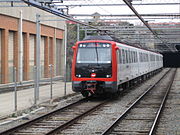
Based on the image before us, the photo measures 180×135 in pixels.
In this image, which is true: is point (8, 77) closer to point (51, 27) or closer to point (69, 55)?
point (51, 27)

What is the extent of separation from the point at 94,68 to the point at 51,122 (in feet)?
18.9

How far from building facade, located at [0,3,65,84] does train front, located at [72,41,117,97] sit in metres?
2.73

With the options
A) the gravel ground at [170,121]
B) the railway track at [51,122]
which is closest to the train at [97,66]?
the railway track at [51,122]

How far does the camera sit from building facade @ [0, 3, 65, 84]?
20812mm

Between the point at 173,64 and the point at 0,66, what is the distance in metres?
72.2

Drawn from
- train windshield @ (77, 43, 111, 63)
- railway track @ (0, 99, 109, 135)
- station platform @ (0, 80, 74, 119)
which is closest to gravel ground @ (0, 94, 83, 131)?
station platform @ (0, 80, 74, 119)

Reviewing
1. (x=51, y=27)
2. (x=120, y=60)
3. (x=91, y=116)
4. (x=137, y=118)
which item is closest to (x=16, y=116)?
(x=91, y=116)

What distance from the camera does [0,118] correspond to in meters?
12.1

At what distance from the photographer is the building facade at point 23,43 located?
819 inches

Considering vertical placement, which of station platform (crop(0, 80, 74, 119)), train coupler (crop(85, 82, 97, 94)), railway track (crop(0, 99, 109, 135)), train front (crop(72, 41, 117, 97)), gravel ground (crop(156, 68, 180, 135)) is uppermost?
train front (crop(72, 41, 117, 97))

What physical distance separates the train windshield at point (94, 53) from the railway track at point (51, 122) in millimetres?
2398

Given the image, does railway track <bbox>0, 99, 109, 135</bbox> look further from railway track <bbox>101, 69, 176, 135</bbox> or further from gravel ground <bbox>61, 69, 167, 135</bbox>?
railway track <bbox>101, 69, 176, 135</bbox>

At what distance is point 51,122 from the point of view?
38.8 feet

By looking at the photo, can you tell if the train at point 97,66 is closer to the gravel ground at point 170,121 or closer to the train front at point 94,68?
the train front at point 94,68
